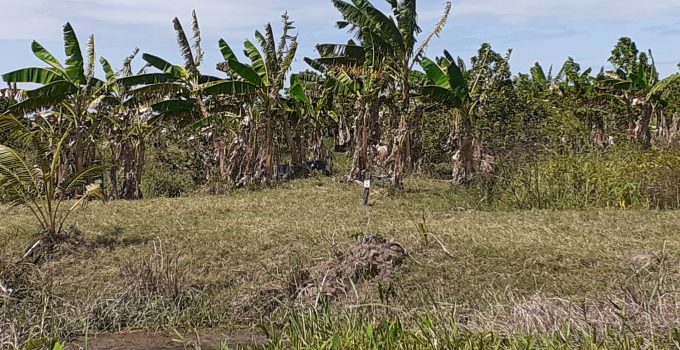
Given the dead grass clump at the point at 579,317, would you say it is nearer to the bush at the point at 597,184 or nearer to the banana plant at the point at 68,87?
the bush at the point at 597,184

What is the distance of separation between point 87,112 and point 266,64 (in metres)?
3.40

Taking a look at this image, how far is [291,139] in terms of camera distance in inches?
655

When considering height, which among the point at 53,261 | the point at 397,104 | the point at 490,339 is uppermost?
the point at 397,104

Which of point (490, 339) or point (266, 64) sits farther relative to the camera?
point (266, 64)

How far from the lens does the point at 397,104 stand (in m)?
14.8

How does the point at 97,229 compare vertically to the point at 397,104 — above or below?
below

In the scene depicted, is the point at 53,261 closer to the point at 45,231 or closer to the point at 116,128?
the point at 45,231

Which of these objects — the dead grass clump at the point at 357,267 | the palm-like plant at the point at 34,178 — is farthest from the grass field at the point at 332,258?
the palm-like plant at the point at 34,178

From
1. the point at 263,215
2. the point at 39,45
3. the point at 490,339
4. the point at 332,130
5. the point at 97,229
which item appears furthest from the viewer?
the point at 332,130

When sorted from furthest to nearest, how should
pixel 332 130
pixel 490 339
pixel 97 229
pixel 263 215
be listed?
pixel 332 130 < pixel 263 215 < pixel 97 229 < pixel 490 339

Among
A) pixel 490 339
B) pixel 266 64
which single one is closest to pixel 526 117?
pixel 266 64

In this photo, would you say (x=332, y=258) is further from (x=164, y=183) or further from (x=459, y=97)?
(x=164, y=183)

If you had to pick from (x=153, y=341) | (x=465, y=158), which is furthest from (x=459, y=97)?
(x=153, y=341)

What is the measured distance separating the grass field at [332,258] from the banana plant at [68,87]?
2938 millimetres
